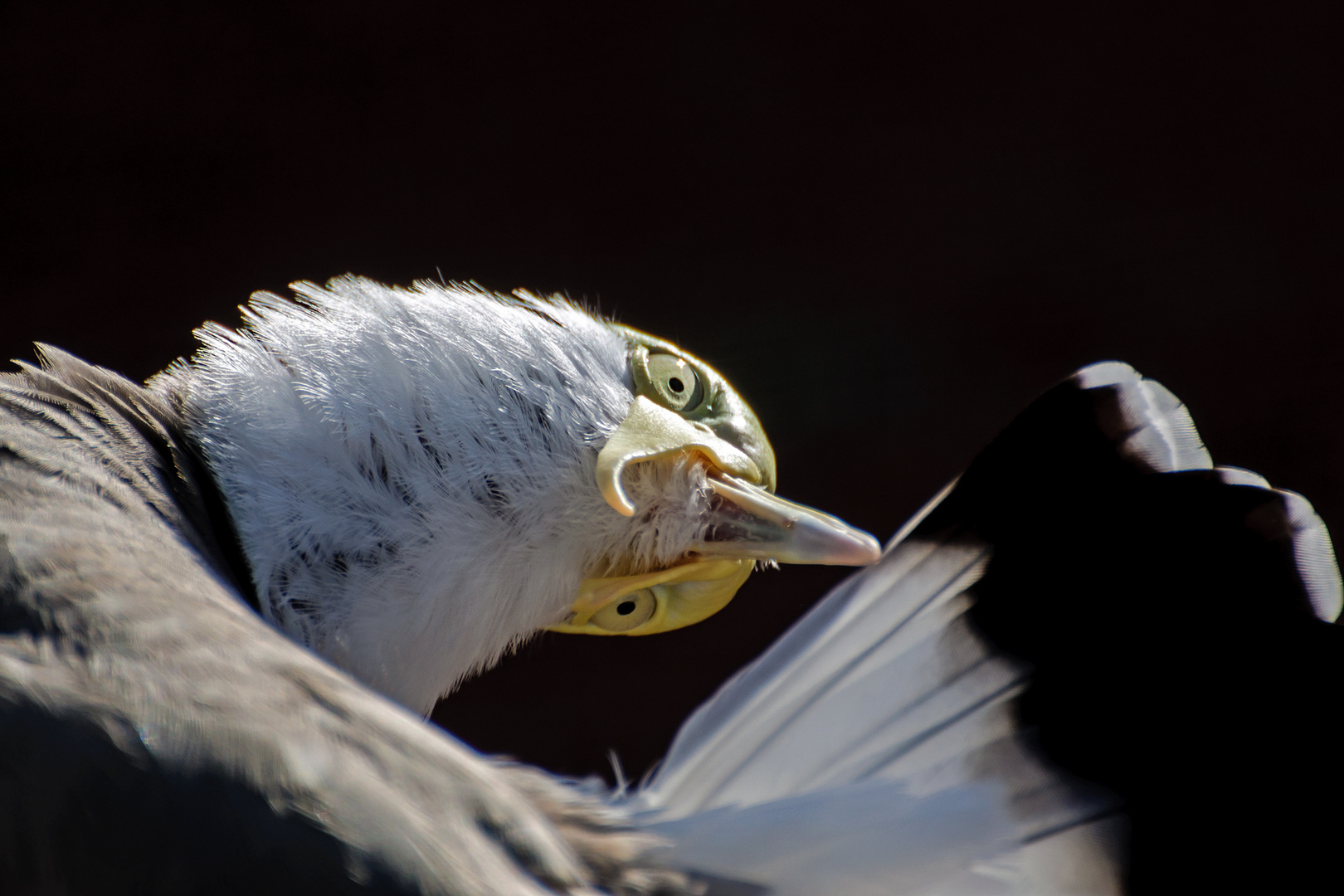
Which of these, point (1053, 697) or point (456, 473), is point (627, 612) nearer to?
point (456, 473)

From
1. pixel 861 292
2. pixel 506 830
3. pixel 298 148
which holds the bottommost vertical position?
pixel 506 830

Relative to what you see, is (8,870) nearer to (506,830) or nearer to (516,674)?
(506,830)

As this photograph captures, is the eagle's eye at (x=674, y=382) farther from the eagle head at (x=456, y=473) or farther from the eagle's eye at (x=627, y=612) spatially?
the eagle's eye at (x=627, y=612)

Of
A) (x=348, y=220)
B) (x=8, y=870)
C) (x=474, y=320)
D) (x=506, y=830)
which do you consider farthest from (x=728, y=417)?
(x=348, y=220)

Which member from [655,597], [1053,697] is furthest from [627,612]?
[1053,697]

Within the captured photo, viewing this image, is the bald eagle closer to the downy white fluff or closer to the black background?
the downy white fluff

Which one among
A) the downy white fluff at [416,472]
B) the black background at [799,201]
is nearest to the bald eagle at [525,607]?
the downy white fluff at [416,472]
